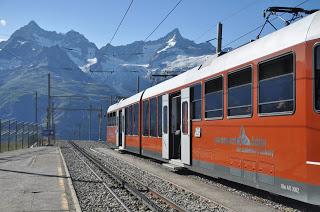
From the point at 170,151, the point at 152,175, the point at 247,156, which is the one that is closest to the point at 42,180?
the point at 152,175

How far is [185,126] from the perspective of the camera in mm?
15906

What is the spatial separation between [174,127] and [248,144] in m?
7.43

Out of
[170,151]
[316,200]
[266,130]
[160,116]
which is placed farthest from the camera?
[160,116]

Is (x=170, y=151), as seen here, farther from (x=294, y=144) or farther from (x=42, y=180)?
(x=294, y=144)

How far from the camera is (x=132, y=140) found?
26984 millimetres

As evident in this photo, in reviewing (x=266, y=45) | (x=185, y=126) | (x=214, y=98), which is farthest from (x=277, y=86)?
(x=185, y=126)

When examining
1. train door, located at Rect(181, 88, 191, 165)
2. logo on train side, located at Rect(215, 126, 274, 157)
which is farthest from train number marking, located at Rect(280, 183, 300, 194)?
train door, located at Rect(181, 88, 191, 165)

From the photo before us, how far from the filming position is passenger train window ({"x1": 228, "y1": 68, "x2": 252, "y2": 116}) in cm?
1091

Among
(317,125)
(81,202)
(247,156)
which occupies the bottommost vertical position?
(81,202)

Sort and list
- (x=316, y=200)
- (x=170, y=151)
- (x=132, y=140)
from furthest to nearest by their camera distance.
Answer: (x=132, y=140) < (x=170, y=151) < (x=316, y=200)

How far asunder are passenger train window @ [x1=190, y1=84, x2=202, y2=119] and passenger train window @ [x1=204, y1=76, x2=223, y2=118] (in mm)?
621

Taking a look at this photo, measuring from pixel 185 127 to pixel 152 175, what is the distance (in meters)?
Result: 2.41

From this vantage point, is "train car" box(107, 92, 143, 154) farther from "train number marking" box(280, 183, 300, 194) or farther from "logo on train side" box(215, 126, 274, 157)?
"train number marking" box(280, 183, 300, 194)

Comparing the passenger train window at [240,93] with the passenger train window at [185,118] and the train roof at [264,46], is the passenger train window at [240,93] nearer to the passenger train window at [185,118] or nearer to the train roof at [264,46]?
the train roof at [264,46]
